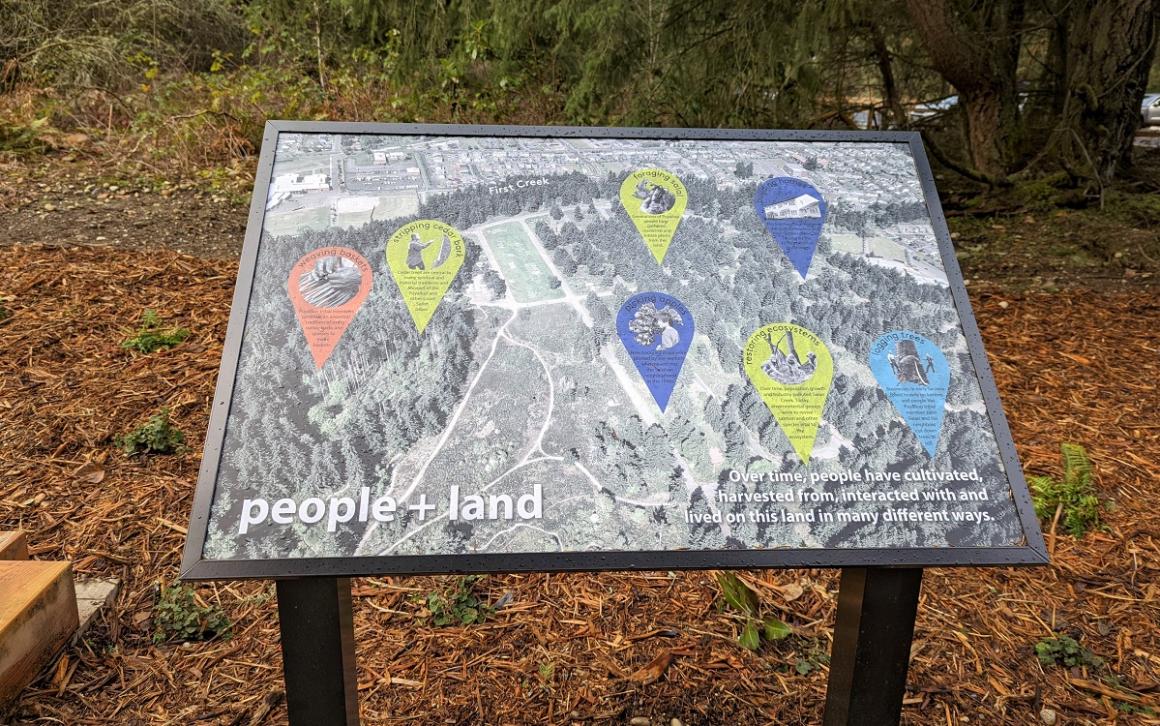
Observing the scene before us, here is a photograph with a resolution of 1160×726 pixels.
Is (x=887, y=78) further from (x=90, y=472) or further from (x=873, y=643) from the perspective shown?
(x=90, y=472)

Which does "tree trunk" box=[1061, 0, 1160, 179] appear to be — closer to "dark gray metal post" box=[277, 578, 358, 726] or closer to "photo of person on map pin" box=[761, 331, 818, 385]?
"photo of person on map pin" box=[761, 331, 818, 385]

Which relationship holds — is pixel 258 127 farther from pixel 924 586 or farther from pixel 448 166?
pixel 924 586

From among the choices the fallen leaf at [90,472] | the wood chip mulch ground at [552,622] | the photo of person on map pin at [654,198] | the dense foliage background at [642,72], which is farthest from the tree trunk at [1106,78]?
the fallen leaf at [90,472]

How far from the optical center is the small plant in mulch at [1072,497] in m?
2.88

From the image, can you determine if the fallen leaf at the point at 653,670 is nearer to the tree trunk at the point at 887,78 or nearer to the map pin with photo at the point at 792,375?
the map pin with photo at the point at 792,375

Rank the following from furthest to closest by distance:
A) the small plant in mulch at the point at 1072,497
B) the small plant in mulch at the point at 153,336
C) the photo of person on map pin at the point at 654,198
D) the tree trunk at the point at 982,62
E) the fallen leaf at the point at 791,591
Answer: the tree trunk at the point at 982,62 → the small plant in mulch at the point at 153,336 → the small plant in mulch at the point at 1072,497 → the fallen leaf at the point at 791,591 → the photo of person on map pin at the point at 654,198

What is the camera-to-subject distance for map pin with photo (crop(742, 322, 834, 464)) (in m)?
1.59

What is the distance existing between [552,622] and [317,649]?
3.64ft

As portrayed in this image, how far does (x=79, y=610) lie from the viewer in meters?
2.43

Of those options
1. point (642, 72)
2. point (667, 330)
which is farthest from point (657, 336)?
point (642, 72)

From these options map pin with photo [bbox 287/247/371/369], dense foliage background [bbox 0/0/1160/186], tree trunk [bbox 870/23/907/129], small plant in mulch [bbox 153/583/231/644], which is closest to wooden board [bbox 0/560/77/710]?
small plant in mulch [bbox 153/583/231/644]

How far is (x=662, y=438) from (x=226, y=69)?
34.5 ft

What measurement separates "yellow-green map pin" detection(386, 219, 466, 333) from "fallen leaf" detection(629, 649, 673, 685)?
133 cm

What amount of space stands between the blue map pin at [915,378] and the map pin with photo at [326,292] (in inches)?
43.2
